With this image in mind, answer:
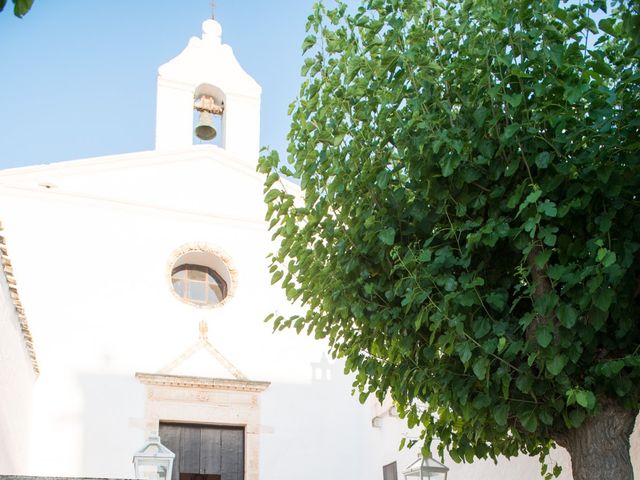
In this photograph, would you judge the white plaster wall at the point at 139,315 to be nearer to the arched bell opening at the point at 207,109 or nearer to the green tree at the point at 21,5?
the arched bell opening at the point at 207,109

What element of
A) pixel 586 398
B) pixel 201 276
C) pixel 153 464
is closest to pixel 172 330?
pixel 201 276

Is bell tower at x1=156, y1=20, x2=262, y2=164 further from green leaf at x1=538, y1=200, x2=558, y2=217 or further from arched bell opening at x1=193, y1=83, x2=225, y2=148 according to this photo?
green leaf at x1=538, y1=200, x2=558, y2=217

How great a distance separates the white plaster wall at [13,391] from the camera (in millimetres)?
8297

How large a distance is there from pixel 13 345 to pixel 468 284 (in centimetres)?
551

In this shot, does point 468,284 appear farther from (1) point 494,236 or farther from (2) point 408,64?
(2) point 408,64

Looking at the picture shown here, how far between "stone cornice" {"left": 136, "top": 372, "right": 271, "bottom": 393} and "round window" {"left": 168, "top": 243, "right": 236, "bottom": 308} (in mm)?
1143

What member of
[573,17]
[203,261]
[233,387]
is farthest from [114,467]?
[573,17]

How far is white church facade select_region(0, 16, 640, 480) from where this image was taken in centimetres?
1209

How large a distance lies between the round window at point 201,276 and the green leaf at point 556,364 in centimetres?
864

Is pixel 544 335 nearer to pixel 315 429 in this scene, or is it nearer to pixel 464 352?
pixel 464 352

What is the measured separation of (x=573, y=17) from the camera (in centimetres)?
535

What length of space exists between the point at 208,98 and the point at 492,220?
9.88m

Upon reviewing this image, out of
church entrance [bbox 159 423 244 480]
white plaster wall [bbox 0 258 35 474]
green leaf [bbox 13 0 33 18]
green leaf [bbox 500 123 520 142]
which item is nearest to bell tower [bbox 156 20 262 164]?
church entrance [bbox 159 423 244 480]

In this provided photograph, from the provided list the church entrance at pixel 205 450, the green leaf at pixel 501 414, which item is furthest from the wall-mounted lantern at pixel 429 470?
the church entrance at pixel 205 450
